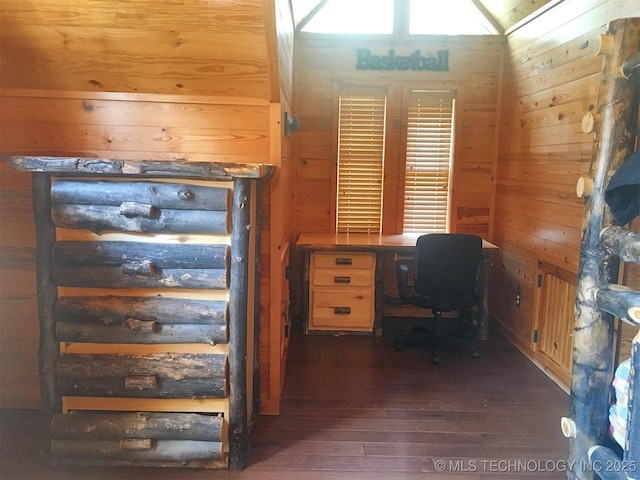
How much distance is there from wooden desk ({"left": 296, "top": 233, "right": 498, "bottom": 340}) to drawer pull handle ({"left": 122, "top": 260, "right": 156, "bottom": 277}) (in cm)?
169

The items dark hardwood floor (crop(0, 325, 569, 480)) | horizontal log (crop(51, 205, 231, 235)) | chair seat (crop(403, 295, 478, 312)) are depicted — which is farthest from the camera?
chair seat (crop(403, 295, 478, 312))

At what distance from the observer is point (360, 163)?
419cm

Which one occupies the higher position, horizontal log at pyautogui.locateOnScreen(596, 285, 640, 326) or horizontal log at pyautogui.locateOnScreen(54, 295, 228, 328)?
horizontal log at pyautogui.locateOnScreen(596, 285, 640, 326)

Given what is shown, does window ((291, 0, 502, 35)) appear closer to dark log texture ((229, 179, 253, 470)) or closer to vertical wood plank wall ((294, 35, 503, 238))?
vertical wood plank wall ((294, 35, 503, 238))

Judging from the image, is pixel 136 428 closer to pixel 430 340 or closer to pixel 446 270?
pixel 446 270

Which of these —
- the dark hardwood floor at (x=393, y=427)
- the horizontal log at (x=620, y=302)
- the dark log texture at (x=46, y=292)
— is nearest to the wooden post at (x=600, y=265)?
the horizontal log at (x=620, y=302)

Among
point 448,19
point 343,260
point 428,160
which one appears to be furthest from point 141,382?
point 448,19

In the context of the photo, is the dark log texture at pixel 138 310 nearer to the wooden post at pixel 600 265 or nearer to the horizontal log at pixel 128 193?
the horizontal log at pixel 128 193

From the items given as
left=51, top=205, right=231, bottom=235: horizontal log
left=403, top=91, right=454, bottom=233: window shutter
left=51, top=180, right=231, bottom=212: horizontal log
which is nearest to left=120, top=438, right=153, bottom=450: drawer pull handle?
left=51, top=205, right=231, bottom=235: horizontal log

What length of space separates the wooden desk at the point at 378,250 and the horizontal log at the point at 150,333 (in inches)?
63.1

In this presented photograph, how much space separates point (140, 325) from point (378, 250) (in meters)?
2.05

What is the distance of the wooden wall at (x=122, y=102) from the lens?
213 cm

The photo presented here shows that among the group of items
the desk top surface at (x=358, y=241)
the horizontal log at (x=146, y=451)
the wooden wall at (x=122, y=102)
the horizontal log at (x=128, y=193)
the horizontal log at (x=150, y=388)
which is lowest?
the horizontal log at (x=146, y=451)

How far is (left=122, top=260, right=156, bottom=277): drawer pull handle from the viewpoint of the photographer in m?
2.10
